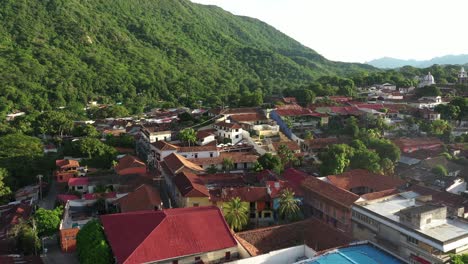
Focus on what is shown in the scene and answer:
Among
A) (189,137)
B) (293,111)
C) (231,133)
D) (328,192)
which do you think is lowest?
(328,192)

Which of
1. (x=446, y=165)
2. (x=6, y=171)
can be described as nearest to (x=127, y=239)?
(x=6, y=171)

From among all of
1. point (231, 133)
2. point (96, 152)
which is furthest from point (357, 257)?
point (96, 152)

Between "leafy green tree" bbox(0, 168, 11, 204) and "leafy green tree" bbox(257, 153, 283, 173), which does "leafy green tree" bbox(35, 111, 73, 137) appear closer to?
"leafy green tree" bbox(0, 168, 11, 204)

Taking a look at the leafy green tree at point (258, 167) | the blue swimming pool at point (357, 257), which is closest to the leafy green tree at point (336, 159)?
the leafy green tree at point (258, 167)

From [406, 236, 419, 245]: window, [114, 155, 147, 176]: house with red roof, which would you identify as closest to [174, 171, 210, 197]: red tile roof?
[114, 155, 147, 176]: house with red roof

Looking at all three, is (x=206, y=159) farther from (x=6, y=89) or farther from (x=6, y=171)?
(x=6, y=89)

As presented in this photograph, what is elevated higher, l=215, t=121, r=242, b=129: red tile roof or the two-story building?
l=215, t=121, r=242, b=129: red tile roof

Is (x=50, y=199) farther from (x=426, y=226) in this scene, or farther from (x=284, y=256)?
(x=426, y=226)
